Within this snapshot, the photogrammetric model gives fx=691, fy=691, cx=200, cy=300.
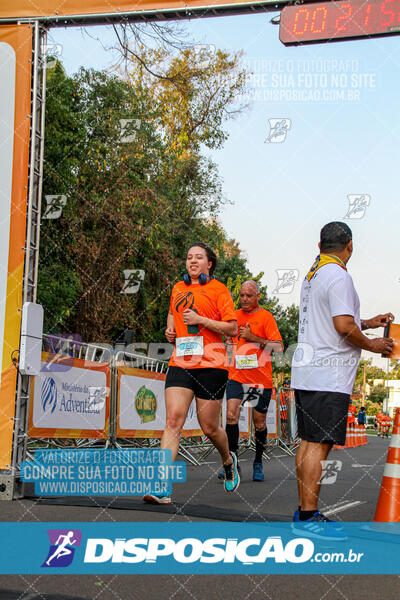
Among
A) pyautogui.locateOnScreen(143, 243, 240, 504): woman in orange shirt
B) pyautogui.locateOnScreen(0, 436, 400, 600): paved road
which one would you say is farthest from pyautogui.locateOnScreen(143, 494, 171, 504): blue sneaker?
pyautogui.locateOnScreen(143, 243, 240, 504): woman in orange shirt

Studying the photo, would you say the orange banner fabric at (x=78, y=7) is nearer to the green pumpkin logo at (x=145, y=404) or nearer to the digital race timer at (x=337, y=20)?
the digital race timer at (x=337, y=20)

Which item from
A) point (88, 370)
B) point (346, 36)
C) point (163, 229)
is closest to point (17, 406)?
point (88, 370)

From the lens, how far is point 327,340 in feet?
14.1

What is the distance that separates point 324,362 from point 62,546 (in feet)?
6.06

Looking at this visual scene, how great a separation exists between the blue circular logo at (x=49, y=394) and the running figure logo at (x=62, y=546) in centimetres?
354

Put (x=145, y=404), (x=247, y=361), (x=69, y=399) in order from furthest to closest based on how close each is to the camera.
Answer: (x=145, y=404), (x=69, y=399), (x=247, y=361)

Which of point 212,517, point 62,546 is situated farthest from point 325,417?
point 62,546

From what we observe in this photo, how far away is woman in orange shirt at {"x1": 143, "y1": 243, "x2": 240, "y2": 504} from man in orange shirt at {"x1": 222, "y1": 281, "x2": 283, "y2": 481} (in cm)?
176

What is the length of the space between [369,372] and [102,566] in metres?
110

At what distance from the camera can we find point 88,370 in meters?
8.46

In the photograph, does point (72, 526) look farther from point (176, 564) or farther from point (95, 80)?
point (95, 80)

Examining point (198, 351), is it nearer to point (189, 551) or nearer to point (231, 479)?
point (231, 479)

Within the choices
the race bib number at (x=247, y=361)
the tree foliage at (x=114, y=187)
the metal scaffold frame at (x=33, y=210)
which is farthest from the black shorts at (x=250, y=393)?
the tree foliage at (x=114, y=187)

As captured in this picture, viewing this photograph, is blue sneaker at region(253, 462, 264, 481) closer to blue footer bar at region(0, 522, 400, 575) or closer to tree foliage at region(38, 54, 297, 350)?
blue footer bar at region(0, 522, 400, 575)
